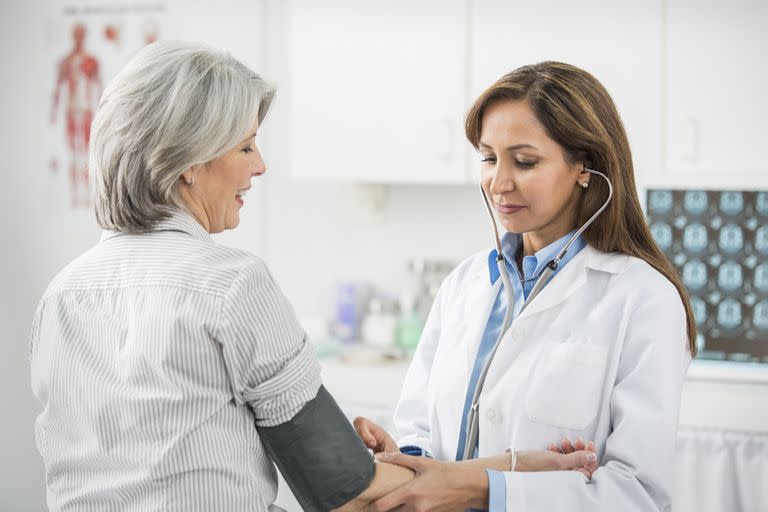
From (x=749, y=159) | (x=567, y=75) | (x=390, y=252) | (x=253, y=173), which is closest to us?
(x=253, y=173)

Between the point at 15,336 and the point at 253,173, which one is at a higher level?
the point at 253,173

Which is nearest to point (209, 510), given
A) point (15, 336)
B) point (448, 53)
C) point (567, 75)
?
point (567, 75)

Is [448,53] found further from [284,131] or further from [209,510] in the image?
[209,510]

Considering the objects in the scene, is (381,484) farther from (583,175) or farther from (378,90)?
(378,90)

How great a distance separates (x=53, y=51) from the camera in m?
3.57

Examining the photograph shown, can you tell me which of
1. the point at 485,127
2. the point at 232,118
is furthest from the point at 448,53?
the point at 232,118

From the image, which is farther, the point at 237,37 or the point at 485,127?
the point at 237,37

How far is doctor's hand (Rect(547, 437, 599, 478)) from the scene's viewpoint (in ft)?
4.26

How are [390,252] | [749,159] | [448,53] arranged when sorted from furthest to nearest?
[390,252], [448,53], [749,159]

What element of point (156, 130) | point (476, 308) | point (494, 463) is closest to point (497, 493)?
point (494, 463)

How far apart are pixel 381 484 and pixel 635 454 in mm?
392

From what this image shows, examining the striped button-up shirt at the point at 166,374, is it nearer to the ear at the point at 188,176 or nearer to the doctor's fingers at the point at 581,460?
the ear at the point at 188,176

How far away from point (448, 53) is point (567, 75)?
4.67 ft

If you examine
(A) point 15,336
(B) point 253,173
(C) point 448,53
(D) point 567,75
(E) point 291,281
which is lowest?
(A) point 15,336
